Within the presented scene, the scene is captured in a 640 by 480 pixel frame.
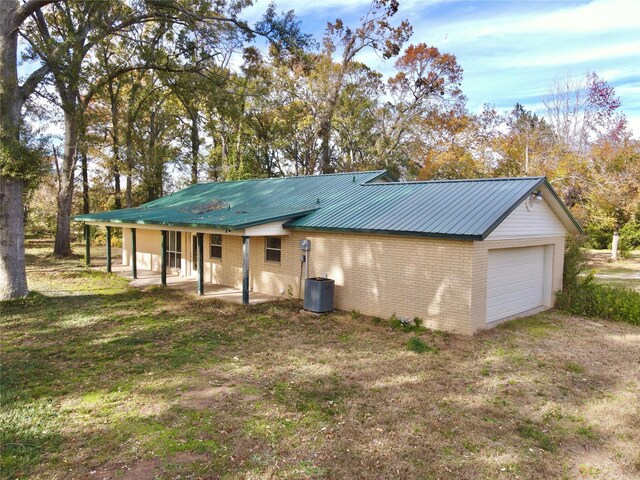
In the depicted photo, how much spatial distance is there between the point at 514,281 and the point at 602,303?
2.67 m

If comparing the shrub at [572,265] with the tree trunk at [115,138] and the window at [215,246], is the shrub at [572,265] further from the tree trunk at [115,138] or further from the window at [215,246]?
the tree trunk at [115,138]

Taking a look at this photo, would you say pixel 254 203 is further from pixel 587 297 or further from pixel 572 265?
pixel 587 297

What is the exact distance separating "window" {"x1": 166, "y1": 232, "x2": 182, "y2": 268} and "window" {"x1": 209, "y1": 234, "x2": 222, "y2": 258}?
225 centimetres

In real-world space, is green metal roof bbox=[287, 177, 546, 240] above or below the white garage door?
above

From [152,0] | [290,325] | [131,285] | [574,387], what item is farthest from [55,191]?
[574,387]

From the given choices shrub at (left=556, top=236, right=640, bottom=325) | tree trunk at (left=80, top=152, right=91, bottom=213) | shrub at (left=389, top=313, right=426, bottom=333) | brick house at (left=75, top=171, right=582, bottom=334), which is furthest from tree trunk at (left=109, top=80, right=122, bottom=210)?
shrub at (left=556, top=236, right=640, bottom=325)

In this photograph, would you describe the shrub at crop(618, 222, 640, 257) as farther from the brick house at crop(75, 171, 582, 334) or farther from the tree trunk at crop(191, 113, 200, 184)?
the tree trunk at crop(191, 113, 200, 184)

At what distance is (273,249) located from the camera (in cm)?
1406

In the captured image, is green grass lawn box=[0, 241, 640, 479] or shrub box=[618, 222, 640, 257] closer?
green grass lawn box=[0, 241, 640, 479]

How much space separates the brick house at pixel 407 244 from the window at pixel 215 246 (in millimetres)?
41

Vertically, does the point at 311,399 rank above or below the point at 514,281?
below

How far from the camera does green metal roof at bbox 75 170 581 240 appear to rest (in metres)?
9.96

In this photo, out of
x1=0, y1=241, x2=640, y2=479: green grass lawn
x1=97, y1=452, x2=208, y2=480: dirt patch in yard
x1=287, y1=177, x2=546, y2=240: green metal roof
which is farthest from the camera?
x1=287, y1=177, x2=546, y2=240: green metal roof

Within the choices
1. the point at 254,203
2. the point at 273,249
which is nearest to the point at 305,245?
the point at 273,249
